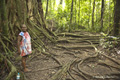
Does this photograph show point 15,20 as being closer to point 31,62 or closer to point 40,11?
point 31,62

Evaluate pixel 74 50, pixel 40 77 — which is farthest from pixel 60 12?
pixel 40 77

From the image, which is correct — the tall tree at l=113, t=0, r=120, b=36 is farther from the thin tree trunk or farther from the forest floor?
the thin tree trunk

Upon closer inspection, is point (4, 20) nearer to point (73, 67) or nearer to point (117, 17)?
point (73, 67)

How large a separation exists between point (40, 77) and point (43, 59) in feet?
5.20

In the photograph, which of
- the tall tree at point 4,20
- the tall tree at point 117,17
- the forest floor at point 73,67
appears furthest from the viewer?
the tall tree at point 117,17

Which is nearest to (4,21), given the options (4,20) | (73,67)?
(4,20)

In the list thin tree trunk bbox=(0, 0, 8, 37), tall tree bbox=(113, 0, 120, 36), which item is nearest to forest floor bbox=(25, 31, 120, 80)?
tall tree bbox=(113, 0, 120, 36)

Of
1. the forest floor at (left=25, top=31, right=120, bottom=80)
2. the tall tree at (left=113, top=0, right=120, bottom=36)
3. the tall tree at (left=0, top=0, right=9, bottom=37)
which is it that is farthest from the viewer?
the tall tree at (left=113, top=0, right=120, bottom=36)

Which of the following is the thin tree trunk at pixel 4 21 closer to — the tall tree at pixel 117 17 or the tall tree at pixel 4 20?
the tall tree at pixel 4 20

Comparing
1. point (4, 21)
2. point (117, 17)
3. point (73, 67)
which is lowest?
point (73, 67)

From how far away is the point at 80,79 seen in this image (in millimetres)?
3623

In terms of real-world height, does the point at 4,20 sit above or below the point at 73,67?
above

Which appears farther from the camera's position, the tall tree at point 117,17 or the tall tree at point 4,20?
the tall tree at point 117,17

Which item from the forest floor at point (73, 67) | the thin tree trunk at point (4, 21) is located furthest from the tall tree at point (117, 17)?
the thin tree trunk at point (4, 21)
